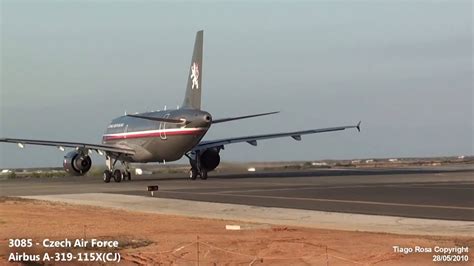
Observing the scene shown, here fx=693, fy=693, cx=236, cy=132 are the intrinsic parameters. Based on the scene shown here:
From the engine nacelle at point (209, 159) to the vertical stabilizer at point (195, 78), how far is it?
5.07 m

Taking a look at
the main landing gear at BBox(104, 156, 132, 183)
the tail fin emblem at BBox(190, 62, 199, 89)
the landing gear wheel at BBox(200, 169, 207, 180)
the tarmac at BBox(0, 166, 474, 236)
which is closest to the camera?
the tarmac at BBox(0, 166, 474, 236)

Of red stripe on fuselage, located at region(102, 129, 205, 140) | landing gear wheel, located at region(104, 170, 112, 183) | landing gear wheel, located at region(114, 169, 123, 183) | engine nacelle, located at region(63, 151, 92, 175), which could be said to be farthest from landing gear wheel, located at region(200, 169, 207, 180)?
engine nacelle, located at region(63, 151, 92, 175)

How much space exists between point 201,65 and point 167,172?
31.5 metres

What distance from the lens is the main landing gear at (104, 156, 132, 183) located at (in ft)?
158

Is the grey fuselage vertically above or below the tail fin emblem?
below

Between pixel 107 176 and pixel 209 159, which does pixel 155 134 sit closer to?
pixel 107 176

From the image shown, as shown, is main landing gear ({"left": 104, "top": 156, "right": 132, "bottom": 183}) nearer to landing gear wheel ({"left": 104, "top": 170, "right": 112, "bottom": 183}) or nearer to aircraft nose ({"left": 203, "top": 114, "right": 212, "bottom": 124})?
landing gear wheel ({"left": 104, "top": 170, "right": 112, "bottom": 183})

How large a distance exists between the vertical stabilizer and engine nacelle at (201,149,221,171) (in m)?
5.07

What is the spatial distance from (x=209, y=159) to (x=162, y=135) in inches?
220

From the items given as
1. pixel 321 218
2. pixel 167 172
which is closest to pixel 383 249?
pixel 321 218

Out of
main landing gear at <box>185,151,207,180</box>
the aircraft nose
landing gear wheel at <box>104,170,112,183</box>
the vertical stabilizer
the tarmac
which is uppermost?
the vertical stabilizer

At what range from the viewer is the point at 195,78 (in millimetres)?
45969

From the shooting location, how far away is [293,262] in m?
12.9

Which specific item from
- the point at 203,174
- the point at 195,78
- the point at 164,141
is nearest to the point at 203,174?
the point at 203,174
